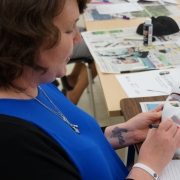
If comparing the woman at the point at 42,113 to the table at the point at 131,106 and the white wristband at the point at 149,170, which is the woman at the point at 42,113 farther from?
the table at the point at 131,106

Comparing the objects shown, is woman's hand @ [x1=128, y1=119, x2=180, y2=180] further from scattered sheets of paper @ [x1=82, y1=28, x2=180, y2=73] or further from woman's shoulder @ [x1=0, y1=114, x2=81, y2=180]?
scattered sheets of paper @ [x1=82, y1=28, x2=180, y2=73]

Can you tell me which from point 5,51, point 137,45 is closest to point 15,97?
point 5,51

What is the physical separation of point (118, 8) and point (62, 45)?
1.75 m

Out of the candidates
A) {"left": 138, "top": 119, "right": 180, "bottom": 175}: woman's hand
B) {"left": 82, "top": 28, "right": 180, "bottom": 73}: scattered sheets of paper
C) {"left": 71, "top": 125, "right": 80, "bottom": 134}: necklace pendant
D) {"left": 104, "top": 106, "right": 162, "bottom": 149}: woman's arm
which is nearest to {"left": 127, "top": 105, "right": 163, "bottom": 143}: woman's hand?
{"left": 104, "top": 106, "right": 162, "bottom": 149}: woman's arm

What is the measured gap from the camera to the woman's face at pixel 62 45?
713 millimetres

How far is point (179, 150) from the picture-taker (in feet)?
3.10

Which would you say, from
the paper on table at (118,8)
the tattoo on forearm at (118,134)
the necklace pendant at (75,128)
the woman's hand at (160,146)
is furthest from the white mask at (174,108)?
the paper on table at (118,8)

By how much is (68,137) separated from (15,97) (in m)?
0.15

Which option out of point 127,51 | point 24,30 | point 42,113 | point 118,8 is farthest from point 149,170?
point 118,8

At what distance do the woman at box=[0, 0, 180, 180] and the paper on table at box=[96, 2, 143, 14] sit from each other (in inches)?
61.1

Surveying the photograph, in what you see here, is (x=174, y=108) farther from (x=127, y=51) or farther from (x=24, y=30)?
(x=127, y=51)

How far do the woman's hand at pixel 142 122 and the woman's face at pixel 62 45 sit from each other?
410mm

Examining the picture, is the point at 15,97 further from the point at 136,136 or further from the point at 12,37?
the point at 136,136

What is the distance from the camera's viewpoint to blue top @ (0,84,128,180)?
2.36 feet
